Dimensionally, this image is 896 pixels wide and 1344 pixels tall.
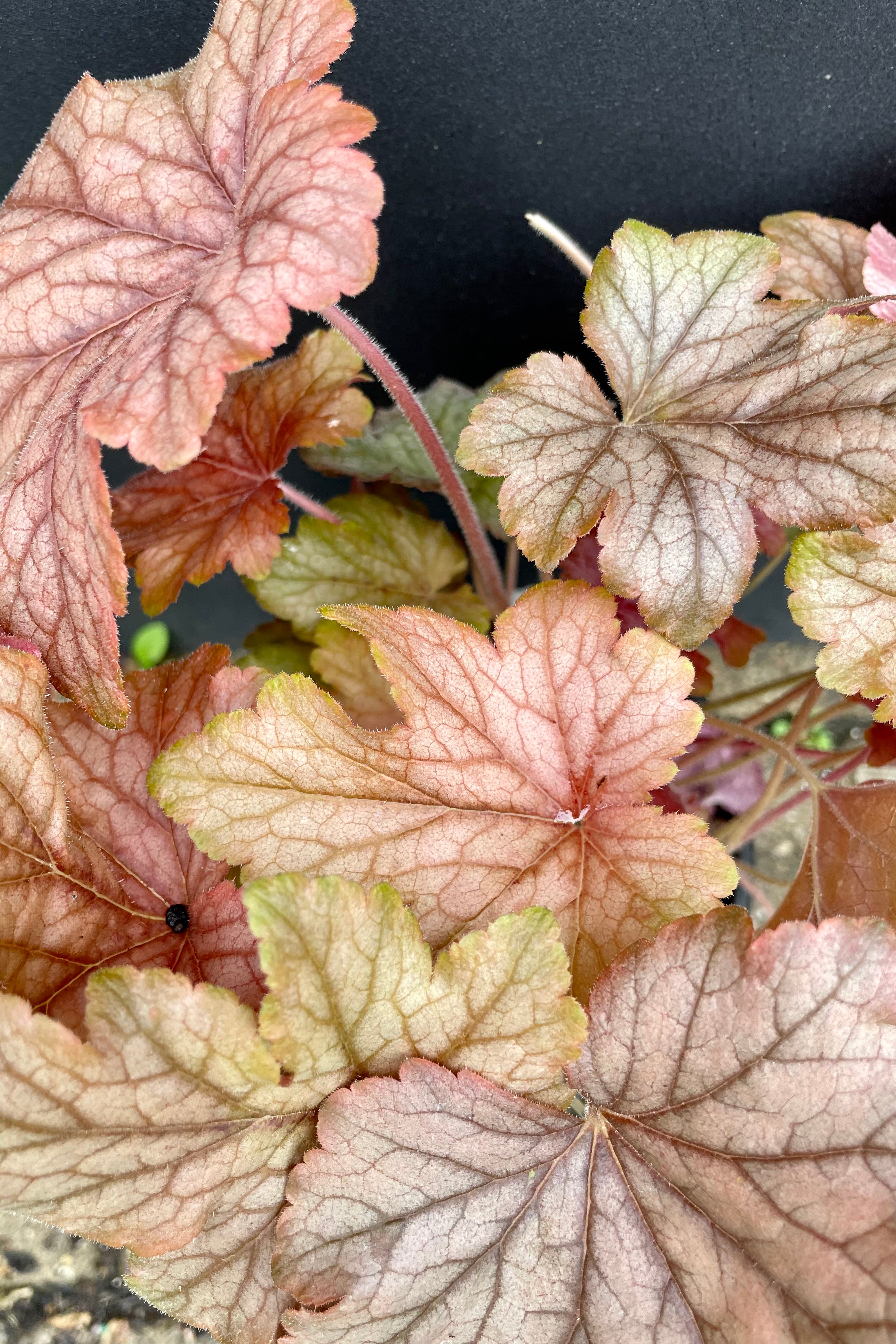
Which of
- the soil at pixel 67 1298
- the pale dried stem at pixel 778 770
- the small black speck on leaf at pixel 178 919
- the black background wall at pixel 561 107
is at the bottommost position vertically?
the soil at pixel 67 1298

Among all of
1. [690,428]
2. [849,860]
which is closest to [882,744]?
[849,860]

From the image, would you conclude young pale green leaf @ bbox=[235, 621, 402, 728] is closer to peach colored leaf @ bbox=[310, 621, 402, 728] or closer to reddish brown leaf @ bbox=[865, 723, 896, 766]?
peach colored leaf @ bbox=[310, 621, 402, 728]

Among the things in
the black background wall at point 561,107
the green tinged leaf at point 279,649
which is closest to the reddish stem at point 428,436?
the green tinged leaf at point 279,649

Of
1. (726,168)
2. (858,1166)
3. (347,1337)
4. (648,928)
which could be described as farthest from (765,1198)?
(726,168)

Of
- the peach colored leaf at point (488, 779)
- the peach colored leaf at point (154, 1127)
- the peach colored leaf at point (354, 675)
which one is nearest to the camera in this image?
the peach colored leaf at point (154, 1127)

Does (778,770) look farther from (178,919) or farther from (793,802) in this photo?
Result: (178,919)

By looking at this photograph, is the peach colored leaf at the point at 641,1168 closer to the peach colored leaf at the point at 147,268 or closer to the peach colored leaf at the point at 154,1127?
the peach colored leaf at the point at 154,1127
